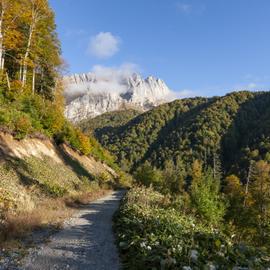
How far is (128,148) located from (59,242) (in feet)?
542

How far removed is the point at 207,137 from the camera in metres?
152

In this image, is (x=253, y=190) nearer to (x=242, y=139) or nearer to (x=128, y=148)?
(x=242, y=139)

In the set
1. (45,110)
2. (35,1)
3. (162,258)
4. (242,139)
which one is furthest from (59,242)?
(242,139)

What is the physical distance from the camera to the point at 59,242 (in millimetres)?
9586

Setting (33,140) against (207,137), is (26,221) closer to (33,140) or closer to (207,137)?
(33,140)

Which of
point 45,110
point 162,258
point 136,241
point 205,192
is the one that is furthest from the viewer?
point 45,110

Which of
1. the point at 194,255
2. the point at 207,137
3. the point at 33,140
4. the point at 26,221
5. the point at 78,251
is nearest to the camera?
the point at 194,255

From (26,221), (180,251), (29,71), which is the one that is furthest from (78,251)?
(29,71)

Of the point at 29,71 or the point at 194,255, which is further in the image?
the point at 29,71

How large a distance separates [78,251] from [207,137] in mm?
148500

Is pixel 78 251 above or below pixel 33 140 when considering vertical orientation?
below

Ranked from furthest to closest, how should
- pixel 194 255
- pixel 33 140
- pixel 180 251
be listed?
pixel 33 140 → pixel 180 251 → pixel 194 255

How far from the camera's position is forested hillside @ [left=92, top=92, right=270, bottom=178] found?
140250mm

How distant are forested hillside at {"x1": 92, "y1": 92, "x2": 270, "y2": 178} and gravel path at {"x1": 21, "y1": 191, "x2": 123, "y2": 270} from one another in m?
115
